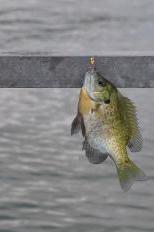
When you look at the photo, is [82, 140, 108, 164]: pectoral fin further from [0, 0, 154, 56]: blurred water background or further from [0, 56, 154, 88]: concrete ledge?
[0, 0, 154, 56]: blurred water background

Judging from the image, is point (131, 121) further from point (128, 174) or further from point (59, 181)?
point (59, 181)

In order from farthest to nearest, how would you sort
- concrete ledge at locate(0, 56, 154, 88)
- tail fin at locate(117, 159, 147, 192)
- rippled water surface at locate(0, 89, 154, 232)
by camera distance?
1. rippled water surface at locate(0, 89, 154, 232)
2. concrete ledge at locate(0, 56, 154, 88)
3. tail fin at locate(117, 159, 147, 192)

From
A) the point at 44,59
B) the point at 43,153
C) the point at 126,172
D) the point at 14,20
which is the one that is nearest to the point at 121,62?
the point at 44,59

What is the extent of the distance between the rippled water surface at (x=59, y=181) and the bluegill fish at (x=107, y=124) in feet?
14.0

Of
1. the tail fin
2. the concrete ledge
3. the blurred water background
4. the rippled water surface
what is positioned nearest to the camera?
the tail fin

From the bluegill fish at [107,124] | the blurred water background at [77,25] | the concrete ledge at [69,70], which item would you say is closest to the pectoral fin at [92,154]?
the bluegill fish at [107,124]

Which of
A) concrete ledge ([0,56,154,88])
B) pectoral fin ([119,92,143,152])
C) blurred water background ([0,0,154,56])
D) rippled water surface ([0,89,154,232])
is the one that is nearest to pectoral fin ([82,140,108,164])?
pectoral fin ([119,92,143,152])

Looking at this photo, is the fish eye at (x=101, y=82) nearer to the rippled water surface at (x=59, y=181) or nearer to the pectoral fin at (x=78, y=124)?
the pectoral fin at (x=78, y=124)

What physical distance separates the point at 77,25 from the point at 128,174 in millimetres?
17193

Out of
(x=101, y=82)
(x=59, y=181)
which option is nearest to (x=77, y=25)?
(x=59, y=181)

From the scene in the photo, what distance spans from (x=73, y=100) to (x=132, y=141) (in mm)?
10344

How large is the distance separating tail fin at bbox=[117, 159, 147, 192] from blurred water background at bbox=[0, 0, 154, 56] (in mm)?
Answer: 11862

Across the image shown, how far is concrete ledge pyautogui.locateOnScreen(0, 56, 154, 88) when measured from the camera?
375 centimetres

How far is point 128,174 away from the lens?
3314 millimetres
